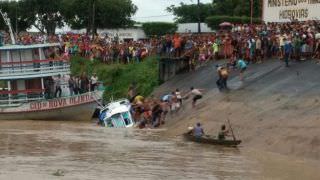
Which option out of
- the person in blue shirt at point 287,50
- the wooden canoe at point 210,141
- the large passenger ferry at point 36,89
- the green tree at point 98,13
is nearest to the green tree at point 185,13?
the green tree at point 98,13

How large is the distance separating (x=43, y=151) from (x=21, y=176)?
5557 millimetres

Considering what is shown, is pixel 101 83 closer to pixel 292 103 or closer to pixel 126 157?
pixel 292 103

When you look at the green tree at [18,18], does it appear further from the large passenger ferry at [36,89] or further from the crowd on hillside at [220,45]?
the large passenger ferry at [36,89]

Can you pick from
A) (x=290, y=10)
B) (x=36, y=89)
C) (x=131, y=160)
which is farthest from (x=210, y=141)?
(x=36, y=89)

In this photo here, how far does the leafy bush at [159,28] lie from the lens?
3277 inches

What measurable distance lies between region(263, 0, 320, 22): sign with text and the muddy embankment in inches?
140

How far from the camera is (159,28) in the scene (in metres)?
83.6

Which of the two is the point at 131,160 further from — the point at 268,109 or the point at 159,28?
the point at 159,28

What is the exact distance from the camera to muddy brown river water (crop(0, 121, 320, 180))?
821 inches

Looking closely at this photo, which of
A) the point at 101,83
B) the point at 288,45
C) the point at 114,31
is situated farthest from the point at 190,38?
the point at 114,31

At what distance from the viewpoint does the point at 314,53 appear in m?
33.9

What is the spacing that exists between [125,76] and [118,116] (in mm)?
11073

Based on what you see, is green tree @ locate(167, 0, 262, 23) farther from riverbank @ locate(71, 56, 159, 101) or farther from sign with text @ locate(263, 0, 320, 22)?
sign with text @ locate(263, 0, 320, 22)

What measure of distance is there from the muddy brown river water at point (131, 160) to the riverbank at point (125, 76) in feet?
40.4
